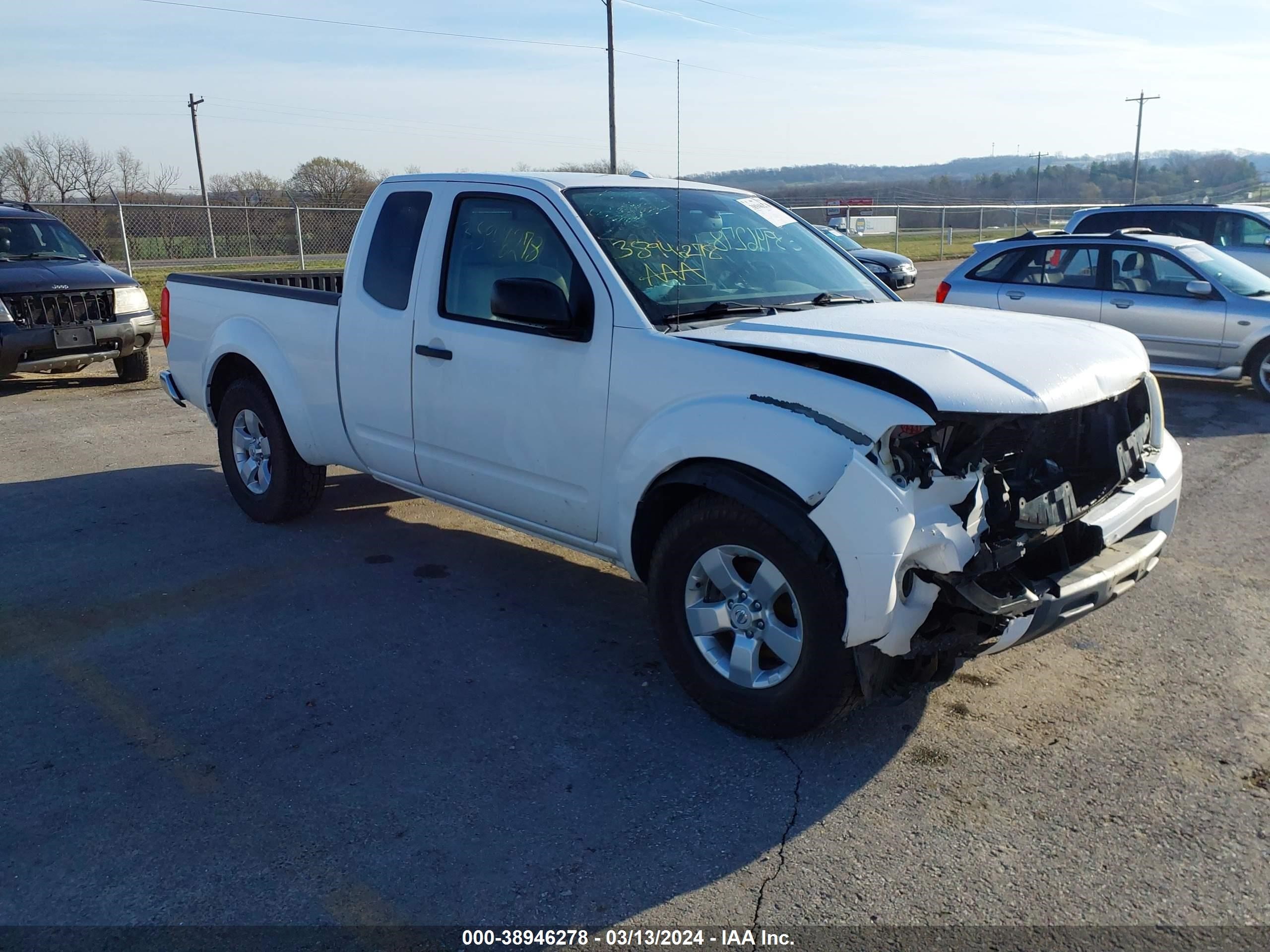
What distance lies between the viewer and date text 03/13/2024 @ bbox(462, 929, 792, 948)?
9.06 ft

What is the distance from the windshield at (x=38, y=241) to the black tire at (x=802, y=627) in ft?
32.7

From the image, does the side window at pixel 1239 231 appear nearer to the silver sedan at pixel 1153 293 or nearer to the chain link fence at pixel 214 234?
the silver sedan at pixel 1153 293

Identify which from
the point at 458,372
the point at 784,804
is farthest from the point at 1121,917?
the point at 458,372

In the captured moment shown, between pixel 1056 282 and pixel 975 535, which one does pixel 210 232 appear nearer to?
pixel 1056 282

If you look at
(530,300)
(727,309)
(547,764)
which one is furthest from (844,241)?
(547,764)

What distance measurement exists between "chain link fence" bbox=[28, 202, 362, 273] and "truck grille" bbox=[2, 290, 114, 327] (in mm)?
12298

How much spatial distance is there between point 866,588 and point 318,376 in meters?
3.51

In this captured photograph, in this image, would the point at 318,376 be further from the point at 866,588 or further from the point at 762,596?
the point at 866,588

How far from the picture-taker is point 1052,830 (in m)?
3.23

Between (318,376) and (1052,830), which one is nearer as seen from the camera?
(1052,830)

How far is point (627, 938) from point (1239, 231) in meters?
13.9

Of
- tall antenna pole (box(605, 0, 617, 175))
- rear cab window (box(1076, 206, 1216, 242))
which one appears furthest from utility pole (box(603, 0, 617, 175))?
rear cab window (box(1076, 206, 1216, 242))

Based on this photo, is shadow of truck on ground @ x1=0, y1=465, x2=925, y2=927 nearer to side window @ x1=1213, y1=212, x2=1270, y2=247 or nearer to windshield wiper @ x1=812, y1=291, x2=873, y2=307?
windshield wiper @ x1=812, y1=291, x2=873, y2=307

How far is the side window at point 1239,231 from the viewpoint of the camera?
13.4m
